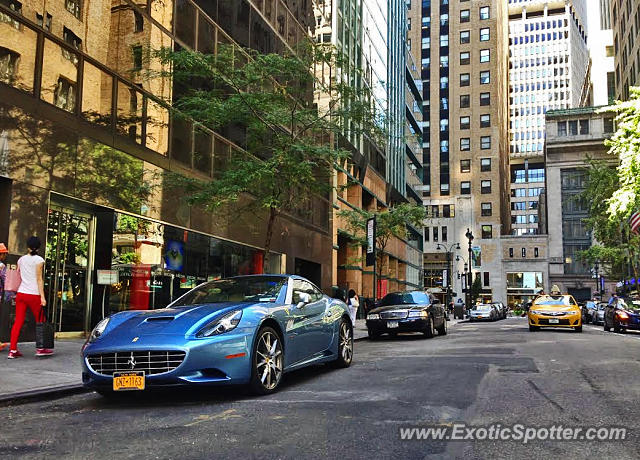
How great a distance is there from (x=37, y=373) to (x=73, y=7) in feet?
31.6

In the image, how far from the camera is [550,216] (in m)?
94.2

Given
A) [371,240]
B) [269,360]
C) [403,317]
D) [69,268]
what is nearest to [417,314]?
[403,317]

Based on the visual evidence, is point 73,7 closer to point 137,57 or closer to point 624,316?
point 137,57

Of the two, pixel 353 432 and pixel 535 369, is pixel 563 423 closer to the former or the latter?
pixel 353 432

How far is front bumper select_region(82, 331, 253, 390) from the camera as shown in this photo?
19.9 feet

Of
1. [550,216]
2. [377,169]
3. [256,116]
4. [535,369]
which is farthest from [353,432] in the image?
[550,216]

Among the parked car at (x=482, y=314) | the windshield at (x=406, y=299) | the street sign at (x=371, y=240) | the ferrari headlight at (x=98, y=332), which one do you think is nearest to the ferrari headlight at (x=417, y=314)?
the windshield at (x=406, y=299)

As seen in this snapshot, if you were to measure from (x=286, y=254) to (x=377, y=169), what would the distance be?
2029 cm

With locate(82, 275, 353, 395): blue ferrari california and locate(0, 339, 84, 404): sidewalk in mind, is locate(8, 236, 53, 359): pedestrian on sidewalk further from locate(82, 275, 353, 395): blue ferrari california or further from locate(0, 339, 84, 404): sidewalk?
locate(82, 275, 353, 395): blue ferrari california

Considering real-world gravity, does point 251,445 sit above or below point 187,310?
below

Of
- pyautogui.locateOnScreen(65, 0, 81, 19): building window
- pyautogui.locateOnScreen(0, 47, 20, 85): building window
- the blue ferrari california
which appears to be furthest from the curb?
pyautogui.locateOnScreen(65, 0, 81, 19): building window

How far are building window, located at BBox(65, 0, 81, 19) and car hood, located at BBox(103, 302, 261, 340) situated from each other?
32.9 feet

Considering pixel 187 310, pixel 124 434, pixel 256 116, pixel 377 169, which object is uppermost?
pixel 377 169

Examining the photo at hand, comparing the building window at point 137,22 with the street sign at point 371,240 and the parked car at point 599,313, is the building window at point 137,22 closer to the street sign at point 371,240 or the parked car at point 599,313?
the street sign at point 371,240
